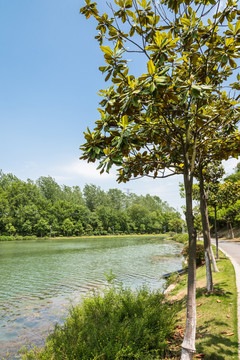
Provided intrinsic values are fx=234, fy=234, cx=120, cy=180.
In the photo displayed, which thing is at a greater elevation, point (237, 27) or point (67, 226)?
point (237, 27)

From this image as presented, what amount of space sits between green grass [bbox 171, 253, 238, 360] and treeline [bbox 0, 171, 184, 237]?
229ft

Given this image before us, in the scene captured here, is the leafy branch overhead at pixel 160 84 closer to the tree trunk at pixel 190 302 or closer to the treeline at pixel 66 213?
the tree trunk at pixel 190 302

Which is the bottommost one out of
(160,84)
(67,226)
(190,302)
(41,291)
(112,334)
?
(41,291)

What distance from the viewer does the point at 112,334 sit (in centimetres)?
467

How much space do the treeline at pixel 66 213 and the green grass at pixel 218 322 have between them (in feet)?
229

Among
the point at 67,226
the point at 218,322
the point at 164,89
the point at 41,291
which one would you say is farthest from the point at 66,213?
the point at 164,89

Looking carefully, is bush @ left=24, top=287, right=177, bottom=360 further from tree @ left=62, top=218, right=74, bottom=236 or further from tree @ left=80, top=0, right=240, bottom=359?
tree @ left=62, top=218, right=74, bottom=236

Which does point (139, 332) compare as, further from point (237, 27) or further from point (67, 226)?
point (67, 226)

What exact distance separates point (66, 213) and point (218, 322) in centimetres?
8147

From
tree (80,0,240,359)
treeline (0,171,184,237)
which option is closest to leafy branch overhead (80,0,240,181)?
tree (80,0,240,359)

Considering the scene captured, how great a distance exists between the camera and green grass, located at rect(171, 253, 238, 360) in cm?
447

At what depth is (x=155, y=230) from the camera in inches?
4326

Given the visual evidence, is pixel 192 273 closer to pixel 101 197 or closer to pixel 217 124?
pixel 217 124

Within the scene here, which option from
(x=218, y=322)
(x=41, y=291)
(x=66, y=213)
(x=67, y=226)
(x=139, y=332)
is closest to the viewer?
(x=139, y=332)
